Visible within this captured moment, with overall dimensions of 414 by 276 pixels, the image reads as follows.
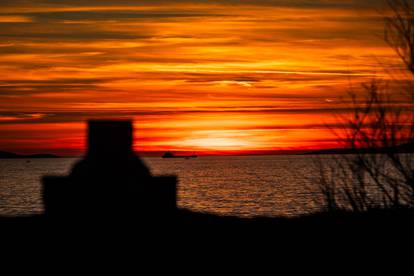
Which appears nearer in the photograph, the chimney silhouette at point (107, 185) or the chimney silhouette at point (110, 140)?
the chimney silhouette at point (110, 140)

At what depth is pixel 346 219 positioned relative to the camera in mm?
15195

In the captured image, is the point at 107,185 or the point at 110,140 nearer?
the point at 110,140

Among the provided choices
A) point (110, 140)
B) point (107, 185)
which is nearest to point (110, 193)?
point (107, 185)

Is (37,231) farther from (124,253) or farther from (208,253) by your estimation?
(208,253)

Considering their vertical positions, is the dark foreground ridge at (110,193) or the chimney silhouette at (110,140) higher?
the chimney silhouette at (110,140)

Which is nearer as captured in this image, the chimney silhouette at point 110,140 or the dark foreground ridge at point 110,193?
the chimney silhouette at point 110,140

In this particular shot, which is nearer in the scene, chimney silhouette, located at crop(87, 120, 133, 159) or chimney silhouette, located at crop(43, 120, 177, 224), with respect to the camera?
chimney silhouette, located at crop(87, 120, 133, 159)

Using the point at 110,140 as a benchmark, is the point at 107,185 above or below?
below

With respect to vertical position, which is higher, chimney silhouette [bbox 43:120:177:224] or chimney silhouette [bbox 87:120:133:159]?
chimney silhouette [bbox 87:120:133:159]

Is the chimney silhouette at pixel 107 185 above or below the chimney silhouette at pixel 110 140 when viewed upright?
below

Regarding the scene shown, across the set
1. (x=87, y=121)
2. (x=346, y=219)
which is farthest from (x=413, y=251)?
(x=87, y=121)

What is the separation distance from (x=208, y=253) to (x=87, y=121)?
3.93 m

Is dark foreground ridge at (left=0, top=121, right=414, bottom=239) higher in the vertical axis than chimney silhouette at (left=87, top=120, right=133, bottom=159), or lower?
lower

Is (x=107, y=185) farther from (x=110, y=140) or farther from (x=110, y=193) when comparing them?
(x=110, y=140)
